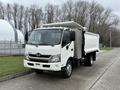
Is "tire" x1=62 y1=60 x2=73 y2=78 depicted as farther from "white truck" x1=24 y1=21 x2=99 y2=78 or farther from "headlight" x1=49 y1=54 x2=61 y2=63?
"headlight" x1=49 y1=54 x2=61 y2=63

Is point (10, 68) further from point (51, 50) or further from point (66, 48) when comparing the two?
point (66, 48)

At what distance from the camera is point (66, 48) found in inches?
336

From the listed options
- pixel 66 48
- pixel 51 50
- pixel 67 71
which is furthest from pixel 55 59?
pixel 67 71

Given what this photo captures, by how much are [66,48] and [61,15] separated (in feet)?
186

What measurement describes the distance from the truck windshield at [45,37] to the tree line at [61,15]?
1936 inches

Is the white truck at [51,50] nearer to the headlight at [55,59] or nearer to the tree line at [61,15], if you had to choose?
the headlight at [55,59]

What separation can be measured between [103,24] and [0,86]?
66.3 m

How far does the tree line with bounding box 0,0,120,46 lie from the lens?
6056 cm

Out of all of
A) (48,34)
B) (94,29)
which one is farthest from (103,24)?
(48,34)

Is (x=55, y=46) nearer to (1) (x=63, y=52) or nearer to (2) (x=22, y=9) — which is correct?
(1) (x=63, y=52)

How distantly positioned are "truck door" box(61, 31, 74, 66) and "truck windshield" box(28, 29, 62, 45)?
310 mm

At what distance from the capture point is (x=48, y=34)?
866 cm

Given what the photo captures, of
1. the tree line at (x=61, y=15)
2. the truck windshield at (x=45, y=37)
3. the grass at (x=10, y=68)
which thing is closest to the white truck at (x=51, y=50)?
the truck windshield at (x=45, y=37)

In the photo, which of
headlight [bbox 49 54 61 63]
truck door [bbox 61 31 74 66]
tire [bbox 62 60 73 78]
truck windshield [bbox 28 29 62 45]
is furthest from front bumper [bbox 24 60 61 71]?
truck windshield [bbox 28 29 62 45]
